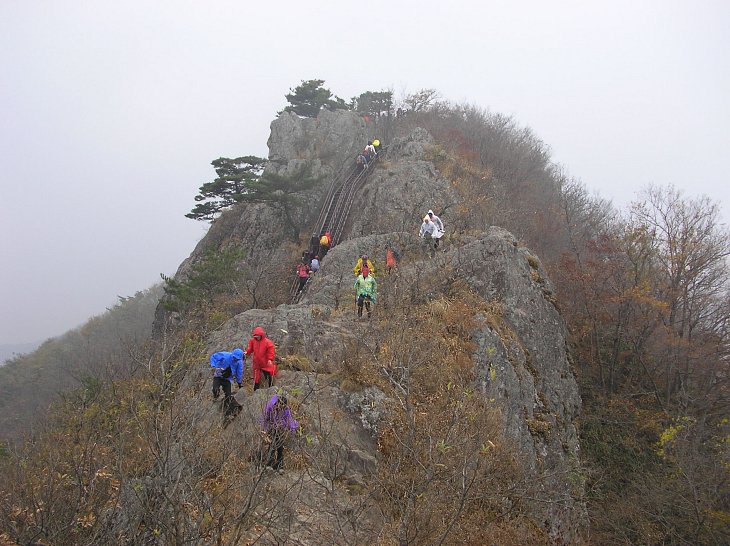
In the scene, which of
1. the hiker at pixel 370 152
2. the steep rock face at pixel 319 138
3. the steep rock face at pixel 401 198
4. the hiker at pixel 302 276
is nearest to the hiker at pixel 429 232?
the steep rock face at pixel 401 198

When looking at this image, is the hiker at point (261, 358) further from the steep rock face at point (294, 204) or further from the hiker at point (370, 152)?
the hiker at point (370, 152)

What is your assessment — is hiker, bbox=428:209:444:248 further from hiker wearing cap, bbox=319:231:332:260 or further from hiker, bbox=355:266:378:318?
hiker wearing cap, bbox=319:231:332:260

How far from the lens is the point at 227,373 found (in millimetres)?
7320

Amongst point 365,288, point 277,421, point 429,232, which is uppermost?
point 429,232

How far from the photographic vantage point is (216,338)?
10.7 metres

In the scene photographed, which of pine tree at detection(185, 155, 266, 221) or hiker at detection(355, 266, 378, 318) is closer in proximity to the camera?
hiker at detection(355, 266, 378, 318)

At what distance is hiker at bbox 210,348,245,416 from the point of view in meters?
7.09

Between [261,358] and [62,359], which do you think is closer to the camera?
[261,358]

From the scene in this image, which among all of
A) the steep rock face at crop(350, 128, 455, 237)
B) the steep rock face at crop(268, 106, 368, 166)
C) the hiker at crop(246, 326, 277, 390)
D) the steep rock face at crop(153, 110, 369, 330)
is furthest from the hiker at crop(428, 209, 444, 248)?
the steep rock face at crop(268, 106, 368, 166)

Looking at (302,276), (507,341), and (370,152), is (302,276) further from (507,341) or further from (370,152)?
(370,152)

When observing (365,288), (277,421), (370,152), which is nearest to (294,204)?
(370,152)

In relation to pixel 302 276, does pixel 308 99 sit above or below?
above

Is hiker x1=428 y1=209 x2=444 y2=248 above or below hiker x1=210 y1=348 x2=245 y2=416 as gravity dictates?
above

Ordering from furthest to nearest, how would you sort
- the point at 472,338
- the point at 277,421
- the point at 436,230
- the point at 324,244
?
the point at 324,244, the point at 436,230, the point at 472,338, the point at 277,421
